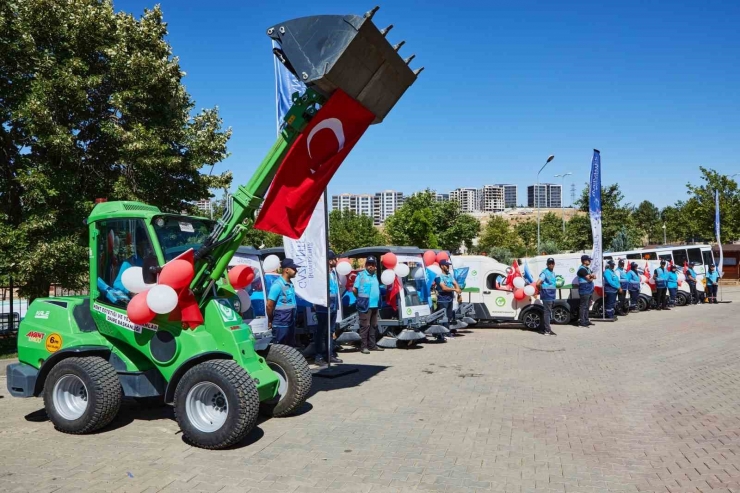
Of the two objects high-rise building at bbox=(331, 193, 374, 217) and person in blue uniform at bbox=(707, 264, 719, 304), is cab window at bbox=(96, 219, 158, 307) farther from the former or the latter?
high-rise building at bbox=(331, 193, 374, 217)

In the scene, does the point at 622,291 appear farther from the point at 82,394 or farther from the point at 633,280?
the point at 82,394

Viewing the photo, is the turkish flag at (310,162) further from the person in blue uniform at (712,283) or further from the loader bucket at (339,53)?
the person in blue uniform at (712,283)

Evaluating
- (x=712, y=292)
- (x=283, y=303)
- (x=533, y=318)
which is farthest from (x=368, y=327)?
(x=712, y=292)

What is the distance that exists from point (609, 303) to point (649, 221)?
263ft

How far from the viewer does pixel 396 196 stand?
190750 millimetres

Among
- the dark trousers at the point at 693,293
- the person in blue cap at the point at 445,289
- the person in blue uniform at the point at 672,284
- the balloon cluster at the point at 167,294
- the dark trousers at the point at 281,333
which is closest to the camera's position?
the balloon cluster at the point at 167,294

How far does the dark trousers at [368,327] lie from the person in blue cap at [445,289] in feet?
6.51

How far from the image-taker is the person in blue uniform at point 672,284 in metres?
22.7

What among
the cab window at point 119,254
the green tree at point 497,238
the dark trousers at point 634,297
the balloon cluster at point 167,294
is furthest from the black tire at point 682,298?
the green tree at point 497,238

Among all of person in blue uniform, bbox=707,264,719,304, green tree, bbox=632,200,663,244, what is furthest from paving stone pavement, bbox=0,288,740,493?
green tree, bbox=632,200,663,244

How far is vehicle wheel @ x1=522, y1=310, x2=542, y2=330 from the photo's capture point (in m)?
16.9

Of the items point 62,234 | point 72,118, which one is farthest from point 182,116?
point 62,234

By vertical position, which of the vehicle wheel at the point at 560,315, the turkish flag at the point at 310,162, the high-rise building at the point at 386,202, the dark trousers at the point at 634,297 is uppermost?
the high-rise building at the point at 386,202

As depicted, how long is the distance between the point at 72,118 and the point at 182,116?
279 cm
